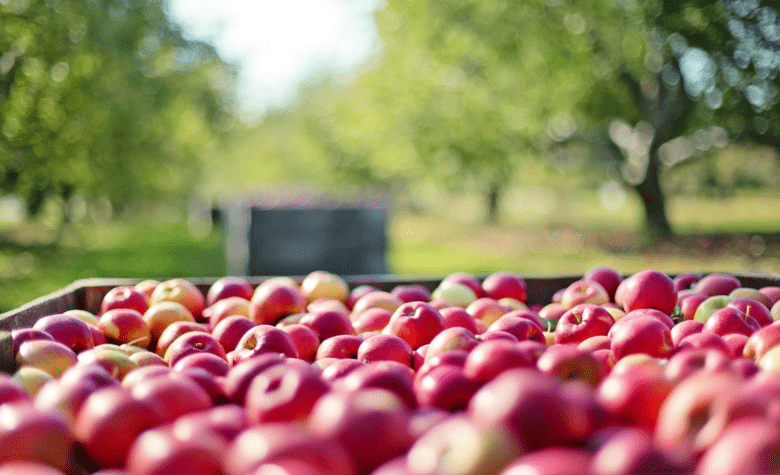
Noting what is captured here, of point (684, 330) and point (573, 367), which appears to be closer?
point (573, 367)

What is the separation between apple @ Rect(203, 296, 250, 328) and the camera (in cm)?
325

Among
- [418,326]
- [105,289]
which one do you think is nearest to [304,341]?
[418,326]

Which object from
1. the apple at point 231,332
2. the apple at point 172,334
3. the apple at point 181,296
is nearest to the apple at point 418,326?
the apple at point 231,332

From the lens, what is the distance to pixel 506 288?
3701 mm

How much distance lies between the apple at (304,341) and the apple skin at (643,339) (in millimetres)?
1127

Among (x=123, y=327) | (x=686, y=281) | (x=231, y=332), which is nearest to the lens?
(x=231, y=332)

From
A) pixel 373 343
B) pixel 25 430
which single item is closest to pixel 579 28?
pixel 373 343

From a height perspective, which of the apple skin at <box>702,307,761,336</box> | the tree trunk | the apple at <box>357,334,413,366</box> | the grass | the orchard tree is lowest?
the grass

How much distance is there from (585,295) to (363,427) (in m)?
2.29

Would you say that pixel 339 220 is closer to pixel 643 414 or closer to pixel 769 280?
pixel 769 280

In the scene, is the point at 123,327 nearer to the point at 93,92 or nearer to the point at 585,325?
the point at 585,325

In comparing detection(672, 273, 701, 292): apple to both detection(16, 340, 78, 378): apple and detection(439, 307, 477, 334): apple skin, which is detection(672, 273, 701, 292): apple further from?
detection(16, 340, 78, 378): apple

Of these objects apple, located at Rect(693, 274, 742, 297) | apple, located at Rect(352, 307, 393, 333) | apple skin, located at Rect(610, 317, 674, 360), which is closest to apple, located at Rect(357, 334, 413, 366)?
apple, located at Rect(352, 307, 393, 333)

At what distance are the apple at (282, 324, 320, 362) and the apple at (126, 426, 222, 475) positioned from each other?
1.28 metres
